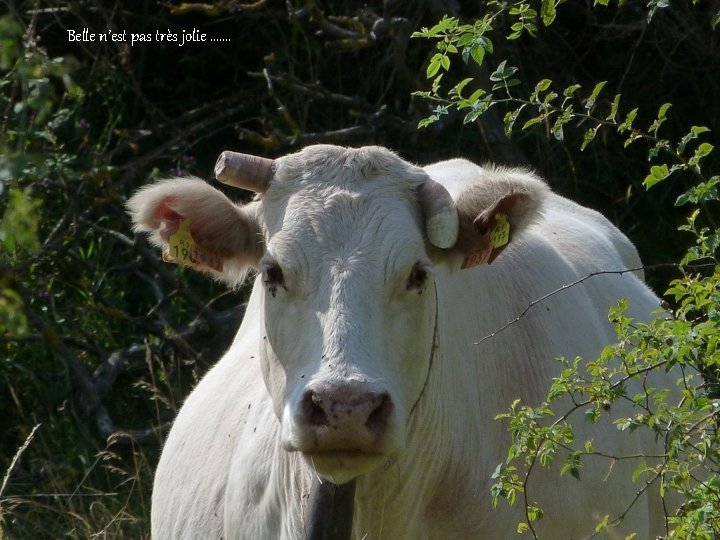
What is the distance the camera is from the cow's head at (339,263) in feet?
9.50

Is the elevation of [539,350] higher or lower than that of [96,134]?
lower

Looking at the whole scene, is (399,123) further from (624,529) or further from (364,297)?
(364,297)

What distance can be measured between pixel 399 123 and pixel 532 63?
134cm

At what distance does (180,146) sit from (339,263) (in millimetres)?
3922

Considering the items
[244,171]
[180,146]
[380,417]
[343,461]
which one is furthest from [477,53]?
[180,146]

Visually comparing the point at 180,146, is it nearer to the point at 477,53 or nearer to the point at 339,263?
the point at 339,263

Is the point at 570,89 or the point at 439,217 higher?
the point at 570,89

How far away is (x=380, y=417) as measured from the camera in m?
2.88

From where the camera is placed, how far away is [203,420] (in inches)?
169

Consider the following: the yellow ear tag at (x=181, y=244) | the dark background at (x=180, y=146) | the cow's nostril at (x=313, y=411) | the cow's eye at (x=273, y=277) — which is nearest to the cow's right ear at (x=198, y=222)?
the yellow ear tag at (x=181, y=244)

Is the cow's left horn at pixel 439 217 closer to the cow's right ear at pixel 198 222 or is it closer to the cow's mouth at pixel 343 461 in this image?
the cow's right ear at pixel 198 222

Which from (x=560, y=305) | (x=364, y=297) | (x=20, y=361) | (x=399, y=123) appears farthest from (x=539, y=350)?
(x=20, y=361)

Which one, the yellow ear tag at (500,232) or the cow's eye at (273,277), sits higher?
the yellow ear tag at (500,232)

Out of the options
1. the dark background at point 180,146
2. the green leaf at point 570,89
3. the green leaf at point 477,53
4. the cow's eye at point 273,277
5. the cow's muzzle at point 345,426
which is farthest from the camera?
the dark background at point 180,146
